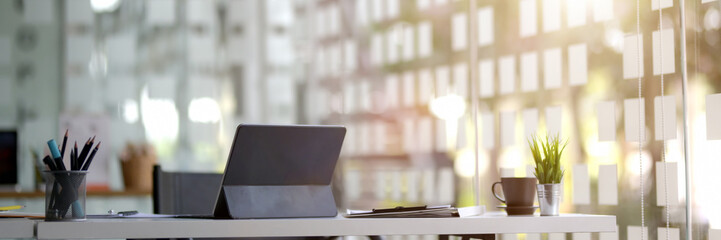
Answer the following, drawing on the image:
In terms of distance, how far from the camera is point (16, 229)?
60.4 inches

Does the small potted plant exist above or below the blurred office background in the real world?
below

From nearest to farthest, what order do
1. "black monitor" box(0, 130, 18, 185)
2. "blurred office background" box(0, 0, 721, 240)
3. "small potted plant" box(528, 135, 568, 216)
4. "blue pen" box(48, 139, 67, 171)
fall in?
"blue pen" box(48, 139, 67, 171), "small potted plant" box(528, 135, 568, 216), "blurred office background" box(0, 0, 721, 240), "black monitor" box(0, 130, 18, 185)

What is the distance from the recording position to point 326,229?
1634 mm

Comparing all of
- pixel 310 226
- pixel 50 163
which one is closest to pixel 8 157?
pixel 50 163

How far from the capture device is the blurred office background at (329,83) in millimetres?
3457

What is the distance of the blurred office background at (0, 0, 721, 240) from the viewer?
3.46 metres

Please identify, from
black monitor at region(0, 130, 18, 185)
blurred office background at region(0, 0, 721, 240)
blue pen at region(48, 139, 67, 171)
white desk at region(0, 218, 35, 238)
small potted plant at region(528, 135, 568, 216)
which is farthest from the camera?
black monitor at region(0, 130, 18, 185)

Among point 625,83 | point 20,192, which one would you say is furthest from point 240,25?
point 625,83

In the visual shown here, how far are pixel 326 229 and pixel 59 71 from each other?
12.5 feet

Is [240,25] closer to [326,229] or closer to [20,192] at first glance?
[20,192]

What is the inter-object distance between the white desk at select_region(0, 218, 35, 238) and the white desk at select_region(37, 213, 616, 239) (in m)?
0.02

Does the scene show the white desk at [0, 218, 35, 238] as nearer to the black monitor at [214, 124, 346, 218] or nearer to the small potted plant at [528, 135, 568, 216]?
the black monitor at [214, 124, 346, 218]

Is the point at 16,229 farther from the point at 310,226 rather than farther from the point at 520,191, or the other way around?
the point at 520,191

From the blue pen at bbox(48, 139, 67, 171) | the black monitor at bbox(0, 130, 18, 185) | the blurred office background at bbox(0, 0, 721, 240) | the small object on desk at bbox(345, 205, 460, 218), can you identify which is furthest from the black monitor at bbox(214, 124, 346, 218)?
the black monitor at bbox(0, 130, 18, 185)
